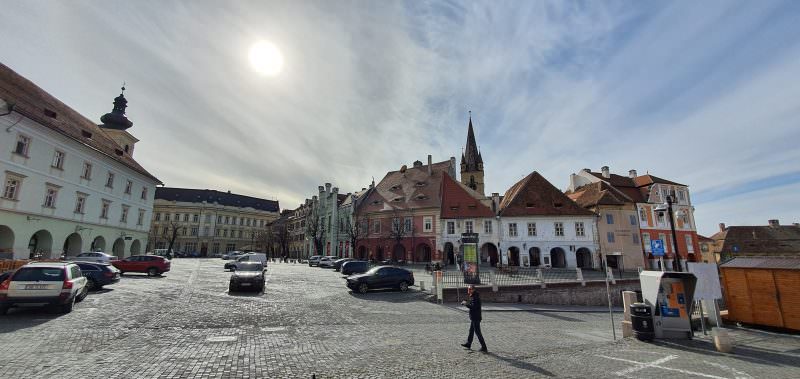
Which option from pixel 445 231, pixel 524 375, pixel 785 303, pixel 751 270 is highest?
pixel 445 231

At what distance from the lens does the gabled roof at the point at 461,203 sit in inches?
1643

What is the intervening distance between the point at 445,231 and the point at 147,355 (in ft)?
122

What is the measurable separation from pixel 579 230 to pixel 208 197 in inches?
3406

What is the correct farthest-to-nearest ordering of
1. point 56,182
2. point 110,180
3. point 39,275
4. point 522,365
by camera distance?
point 110,180
point 56,182
point 39,275
point 522,365

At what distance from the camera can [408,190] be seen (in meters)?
51.0

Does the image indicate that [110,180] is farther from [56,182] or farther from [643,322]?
[643,322]

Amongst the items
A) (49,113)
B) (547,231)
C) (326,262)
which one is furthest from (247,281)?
(547,231)

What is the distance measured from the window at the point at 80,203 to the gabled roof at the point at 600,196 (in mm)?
52058

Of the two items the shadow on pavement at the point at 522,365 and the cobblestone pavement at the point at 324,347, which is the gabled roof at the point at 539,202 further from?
the shadow on pavement at the point at 522,365

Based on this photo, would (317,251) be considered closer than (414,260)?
No

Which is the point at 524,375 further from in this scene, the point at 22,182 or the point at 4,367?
the point at 22,182

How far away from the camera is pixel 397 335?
34.4 feet

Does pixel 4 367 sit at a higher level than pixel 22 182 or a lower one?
lower

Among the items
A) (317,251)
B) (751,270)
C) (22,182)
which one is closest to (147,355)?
(751,270)
